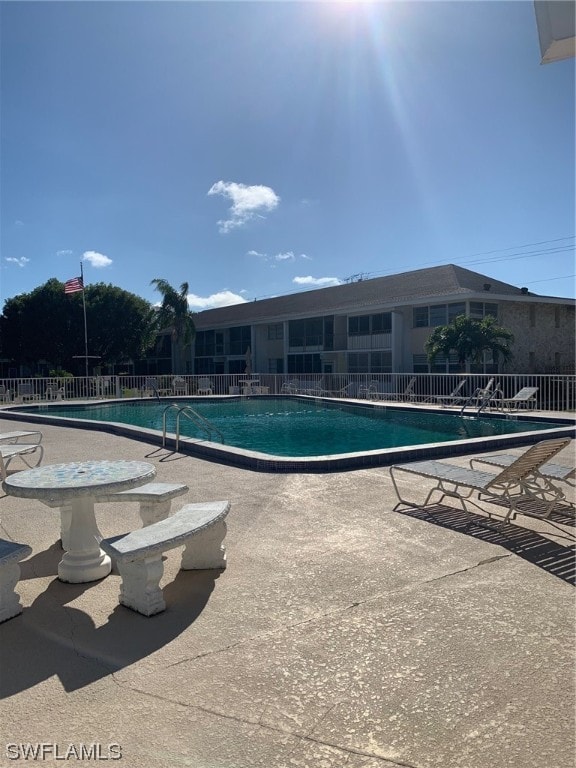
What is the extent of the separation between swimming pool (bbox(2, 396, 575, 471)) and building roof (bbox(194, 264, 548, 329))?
9.49 metres

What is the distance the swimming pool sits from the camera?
25.8 ft

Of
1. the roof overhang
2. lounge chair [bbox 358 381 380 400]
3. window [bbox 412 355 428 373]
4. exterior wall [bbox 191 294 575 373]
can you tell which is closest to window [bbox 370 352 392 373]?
exterior wall [bbox 191 294 575 373]

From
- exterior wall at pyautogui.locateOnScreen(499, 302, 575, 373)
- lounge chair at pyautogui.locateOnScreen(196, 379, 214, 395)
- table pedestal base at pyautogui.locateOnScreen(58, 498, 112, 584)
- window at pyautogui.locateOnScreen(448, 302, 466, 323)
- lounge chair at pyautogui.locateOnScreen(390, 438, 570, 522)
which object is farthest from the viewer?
exterior wall at pyautogui.locateOnScreen(499, 302, 575, 373)

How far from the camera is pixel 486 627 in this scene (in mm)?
2943

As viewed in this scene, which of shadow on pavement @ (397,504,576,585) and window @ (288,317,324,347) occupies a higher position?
window @ (288,317,324,347)

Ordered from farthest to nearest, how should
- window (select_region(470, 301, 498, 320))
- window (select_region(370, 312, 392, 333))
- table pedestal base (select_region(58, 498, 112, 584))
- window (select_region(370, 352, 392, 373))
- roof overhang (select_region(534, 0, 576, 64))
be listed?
window (select_region(370, 312, 392, 333))
window (select_region(370, 352, 392, 373))
window (select_region(470, 301, 498, 320))
table pedestal base (select_region(58, 498, 112, 584))
roof overhang (select_region(534, 0, 576, 64))

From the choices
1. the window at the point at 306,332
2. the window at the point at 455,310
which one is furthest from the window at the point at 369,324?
the window at the point at 455,310

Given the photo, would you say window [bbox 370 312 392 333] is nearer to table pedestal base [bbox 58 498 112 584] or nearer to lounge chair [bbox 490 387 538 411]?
lounge chair [bbox 490 387 538 411]

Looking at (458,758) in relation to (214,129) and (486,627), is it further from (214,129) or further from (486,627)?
(214,129)

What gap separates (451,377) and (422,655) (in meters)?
18.7

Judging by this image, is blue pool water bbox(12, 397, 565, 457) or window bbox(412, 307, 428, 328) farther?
window bbox(412, 307, 428, 328)

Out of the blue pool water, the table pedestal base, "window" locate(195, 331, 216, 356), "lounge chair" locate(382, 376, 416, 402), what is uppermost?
"window" locate(195, 331, 216, 356)

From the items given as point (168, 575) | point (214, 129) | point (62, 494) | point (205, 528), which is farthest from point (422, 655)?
point (214, 129)

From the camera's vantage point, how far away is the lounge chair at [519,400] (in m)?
15.6
